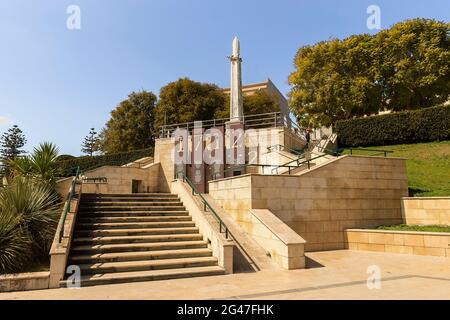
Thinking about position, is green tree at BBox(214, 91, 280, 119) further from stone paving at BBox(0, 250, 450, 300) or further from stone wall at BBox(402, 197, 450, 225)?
stone paving at BBox(0, 250, 450, 300)

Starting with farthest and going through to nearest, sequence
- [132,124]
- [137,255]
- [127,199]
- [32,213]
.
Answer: [132,124]
[127,199]
[137,255]
[32,213]

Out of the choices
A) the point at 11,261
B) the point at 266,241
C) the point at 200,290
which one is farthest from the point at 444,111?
the point at 11,261

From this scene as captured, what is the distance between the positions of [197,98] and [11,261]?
100 ft

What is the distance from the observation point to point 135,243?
29.3ft

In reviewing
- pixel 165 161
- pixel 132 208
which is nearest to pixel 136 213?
pixel 132 208

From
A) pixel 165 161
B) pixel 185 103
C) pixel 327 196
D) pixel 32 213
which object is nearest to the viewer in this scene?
pixel 32 213

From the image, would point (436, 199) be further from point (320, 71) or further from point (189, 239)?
point (320, 71)

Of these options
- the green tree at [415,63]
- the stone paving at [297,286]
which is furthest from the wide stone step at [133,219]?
the green tree at [415,63]

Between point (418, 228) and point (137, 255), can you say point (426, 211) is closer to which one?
point (418, 228)

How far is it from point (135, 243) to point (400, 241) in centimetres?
870

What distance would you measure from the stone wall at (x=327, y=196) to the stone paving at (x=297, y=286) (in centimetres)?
271

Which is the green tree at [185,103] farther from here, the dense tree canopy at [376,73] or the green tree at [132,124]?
the dense tree canopy at [376,73]
